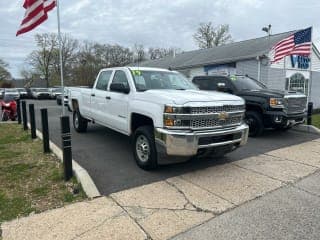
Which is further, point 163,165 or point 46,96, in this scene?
point 46,96

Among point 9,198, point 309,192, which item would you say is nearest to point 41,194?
point 9,198

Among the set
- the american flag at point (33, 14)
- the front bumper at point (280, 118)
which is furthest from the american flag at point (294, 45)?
the american flag at point (33, 14)

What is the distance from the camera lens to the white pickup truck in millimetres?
4742

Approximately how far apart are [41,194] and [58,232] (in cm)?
123

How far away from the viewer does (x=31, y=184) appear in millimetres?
4836

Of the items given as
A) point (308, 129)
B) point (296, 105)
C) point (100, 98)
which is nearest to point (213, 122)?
point (100, 98)

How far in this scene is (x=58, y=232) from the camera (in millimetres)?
3367

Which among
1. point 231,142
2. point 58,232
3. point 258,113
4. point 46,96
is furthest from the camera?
point 46,96

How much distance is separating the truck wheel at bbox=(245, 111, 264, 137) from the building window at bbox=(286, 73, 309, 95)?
33.9 feet

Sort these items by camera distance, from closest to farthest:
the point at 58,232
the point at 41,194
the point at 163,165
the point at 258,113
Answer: the point at 58,232 → the point at 41,194 → the point at 163,165 → the point at 258,113

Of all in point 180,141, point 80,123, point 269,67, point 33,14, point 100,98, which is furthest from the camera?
point 269,67

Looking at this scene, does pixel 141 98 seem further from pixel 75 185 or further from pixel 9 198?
pixel 9 198

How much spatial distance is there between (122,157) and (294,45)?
449 inches

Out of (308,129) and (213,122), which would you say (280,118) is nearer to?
(308,129)
